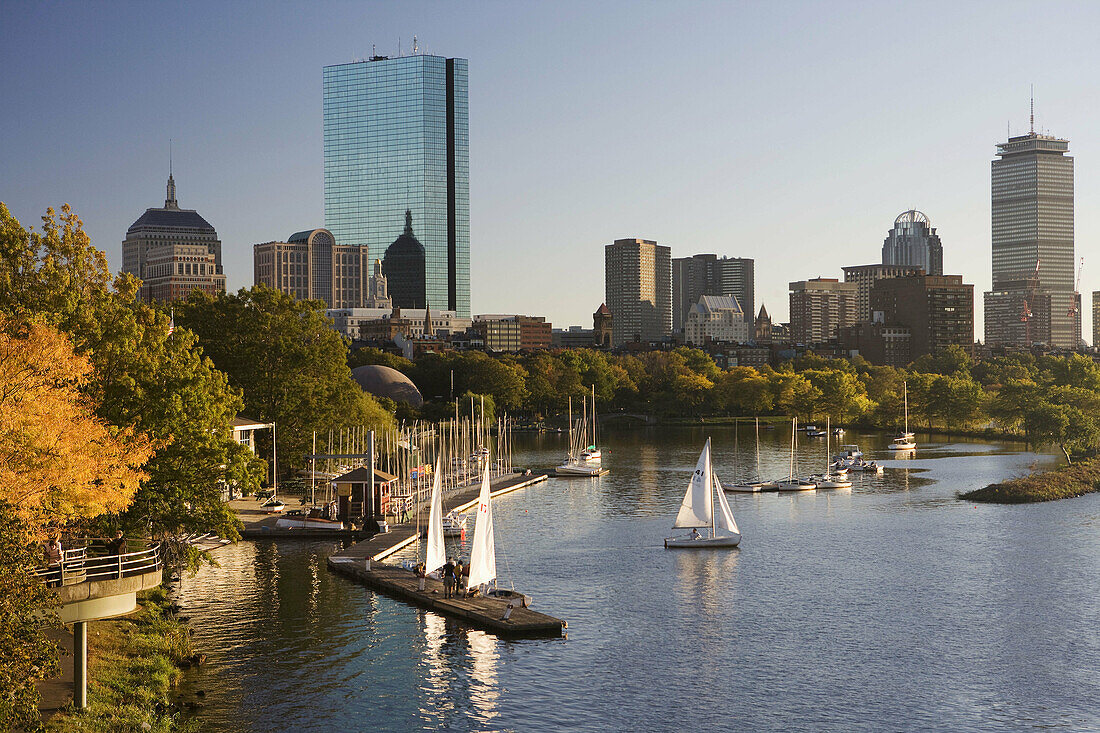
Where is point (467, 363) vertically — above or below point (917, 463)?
above

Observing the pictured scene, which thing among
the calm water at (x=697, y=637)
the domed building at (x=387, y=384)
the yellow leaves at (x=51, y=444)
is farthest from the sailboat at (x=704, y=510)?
the domed building at (x=387, y=384)

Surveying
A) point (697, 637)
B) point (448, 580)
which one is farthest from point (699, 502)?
point (697, 637)

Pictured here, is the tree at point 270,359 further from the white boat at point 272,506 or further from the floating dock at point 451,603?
the floating dock at point 451,603

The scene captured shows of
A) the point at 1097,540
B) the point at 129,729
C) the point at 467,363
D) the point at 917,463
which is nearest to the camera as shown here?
the point at 129,729

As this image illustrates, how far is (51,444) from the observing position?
35.3 metres

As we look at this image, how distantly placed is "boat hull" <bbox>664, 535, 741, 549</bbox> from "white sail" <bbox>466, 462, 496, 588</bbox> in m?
18.8

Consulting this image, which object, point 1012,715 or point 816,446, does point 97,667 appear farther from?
point 816,446

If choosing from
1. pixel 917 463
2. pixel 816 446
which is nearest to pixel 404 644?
pixel 917 463

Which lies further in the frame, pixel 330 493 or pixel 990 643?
pixel 330 493

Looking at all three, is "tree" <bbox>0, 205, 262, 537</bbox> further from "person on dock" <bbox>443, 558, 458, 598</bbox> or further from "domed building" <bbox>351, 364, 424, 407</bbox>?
"domed building" <bbox>351, 364, 424, 407</bbox>

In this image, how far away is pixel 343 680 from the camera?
1602 inches

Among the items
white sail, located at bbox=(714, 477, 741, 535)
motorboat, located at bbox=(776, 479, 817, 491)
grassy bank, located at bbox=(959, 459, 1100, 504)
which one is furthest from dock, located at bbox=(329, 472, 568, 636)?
grassy bank, located at bbox=(959, 459, 1100, 504)

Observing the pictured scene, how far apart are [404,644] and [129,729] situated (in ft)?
46.5

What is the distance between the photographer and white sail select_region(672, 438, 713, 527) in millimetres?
71625
